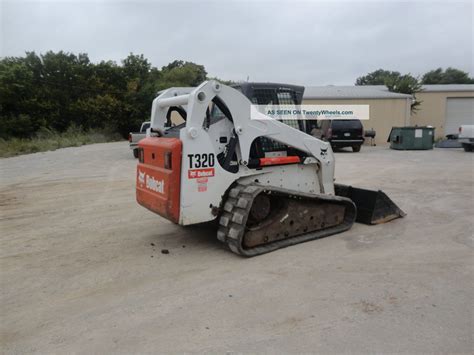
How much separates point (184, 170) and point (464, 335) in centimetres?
304

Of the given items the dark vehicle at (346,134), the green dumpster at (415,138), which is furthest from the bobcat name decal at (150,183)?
the green dumpster at (415,138)

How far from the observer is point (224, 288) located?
381 cm

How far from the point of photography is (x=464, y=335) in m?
2.95

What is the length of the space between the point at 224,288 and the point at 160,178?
158 cm

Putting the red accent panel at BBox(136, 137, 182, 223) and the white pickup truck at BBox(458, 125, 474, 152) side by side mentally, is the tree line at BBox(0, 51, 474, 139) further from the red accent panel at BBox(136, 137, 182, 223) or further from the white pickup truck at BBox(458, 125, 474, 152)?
the red accent panel at BBox(136, 137, 182, 223)

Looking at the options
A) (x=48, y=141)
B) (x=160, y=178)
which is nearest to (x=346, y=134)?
(x=160, y=178)

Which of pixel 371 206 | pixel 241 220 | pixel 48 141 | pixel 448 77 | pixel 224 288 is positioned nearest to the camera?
pixel 224 288

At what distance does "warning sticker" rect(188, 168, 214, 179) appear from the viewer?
4488mm

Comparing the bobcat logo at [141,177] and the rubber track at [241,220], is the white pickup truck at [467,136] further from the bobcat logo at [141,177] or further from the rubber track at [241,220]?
the bobcat logo at [141,177]

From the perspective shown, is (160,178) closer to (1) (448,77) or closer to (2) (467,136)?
(2) (467,136)

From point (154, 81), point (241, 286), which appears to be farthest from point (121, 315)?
point (154, 81)

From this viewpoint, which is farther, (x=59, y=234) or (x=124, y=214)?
(x=124, y=214)

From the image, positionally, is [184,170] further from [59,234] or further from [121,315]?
[59,234]

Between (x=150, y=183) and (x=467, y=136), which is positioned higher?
(x=467, y=136)
